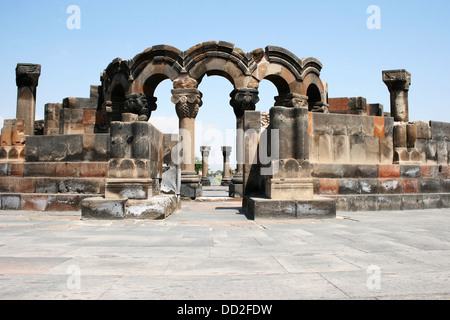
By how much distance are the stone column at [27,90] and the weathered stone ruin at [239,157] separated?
0.03m

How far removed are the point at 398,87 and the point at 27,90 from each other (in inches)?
452

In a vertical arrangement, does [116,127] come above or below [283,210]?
above

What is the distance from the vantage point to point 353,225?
15.8ft

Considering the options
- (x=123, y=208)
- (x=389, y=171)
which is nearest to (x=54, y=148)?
(x=123, y=208)

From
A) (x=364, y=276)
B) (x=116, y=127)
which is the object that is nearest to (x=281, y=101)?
(x=116, y=127)

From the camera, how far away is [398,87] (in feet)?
33.4

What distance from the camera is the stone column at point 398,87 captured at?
10.1 m

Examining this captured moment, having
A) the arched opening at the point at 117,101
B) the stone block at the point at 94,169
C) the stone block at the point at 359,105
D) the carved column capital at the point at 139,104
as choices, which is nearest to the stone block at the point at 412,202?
the stone block at the point at 359,105

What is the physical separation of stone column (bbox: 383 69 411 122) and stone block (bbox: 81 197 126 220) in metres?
8.28

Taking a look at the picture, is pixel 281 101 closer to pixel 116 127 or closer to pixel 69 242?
pixel 116 127

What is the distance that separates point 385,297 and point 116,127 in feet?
16.1

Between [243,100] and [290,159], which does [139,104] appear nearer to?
[243,100]

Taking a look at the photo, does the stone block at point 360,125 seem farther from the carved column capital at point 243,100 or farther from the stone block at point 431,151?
the carved column capital at point 243,100
